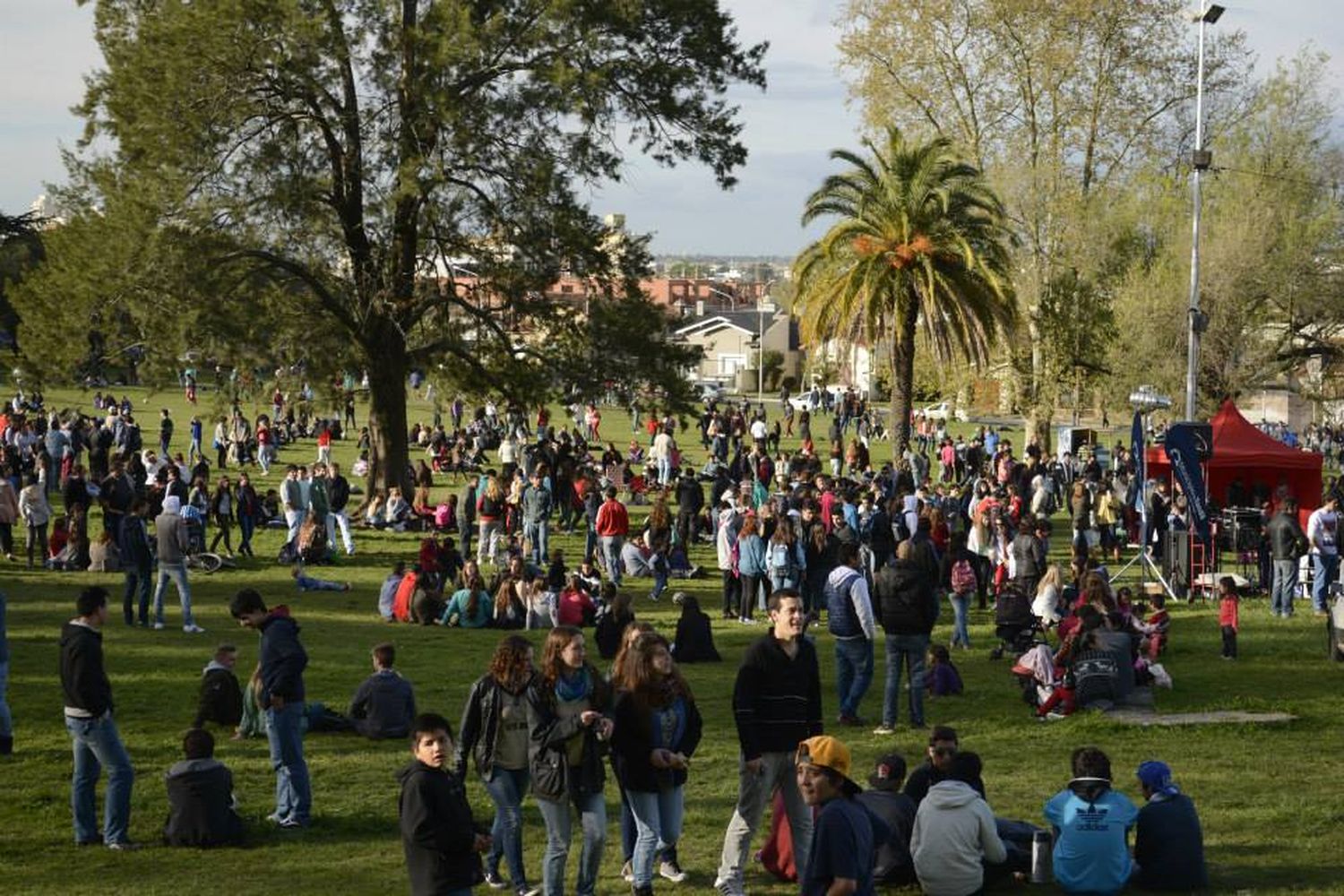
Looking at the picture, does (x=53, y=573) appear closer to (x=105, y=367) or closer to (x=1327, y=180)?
(x=105, y=367)

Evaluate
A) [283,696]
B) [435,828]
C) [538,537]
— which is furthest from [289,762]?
[538,537]

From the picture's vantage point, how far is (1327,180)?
51875 millimetres

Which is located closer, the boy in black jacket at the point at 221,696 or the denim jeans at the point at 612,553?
the boy in black jacket at the point at 221,696

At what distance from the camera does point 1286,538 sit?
2138cm

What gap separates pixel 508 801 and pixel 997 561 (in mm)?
15456

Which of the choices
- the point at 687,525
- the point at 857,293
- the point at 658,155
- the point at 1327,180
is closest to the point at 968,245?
the point at 857,293

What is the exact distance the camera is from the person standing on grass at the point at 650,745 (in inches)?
347

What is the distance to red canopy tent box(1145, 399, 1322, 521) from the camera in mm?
29344

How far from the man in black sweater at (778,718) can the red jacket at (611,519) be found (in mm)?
14548

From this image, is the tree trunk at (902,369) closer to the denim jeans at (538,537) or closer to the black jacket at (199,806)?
the denim jeans at (538,537)

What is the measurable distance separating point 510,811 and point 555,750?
576 mm

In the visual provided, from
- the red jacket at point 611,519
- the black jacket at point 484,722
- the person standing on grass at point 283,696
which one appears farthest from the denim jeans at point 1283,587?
the black jacket at point 484,722

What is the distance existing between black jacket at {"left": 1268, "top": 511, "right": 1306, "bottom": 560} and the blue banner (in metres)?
1.94

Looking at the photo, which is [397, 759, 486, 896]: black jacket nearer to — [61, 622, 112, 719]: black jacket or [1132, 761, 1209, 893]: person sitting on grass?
[61, 622, 112, 719]: black jacket
